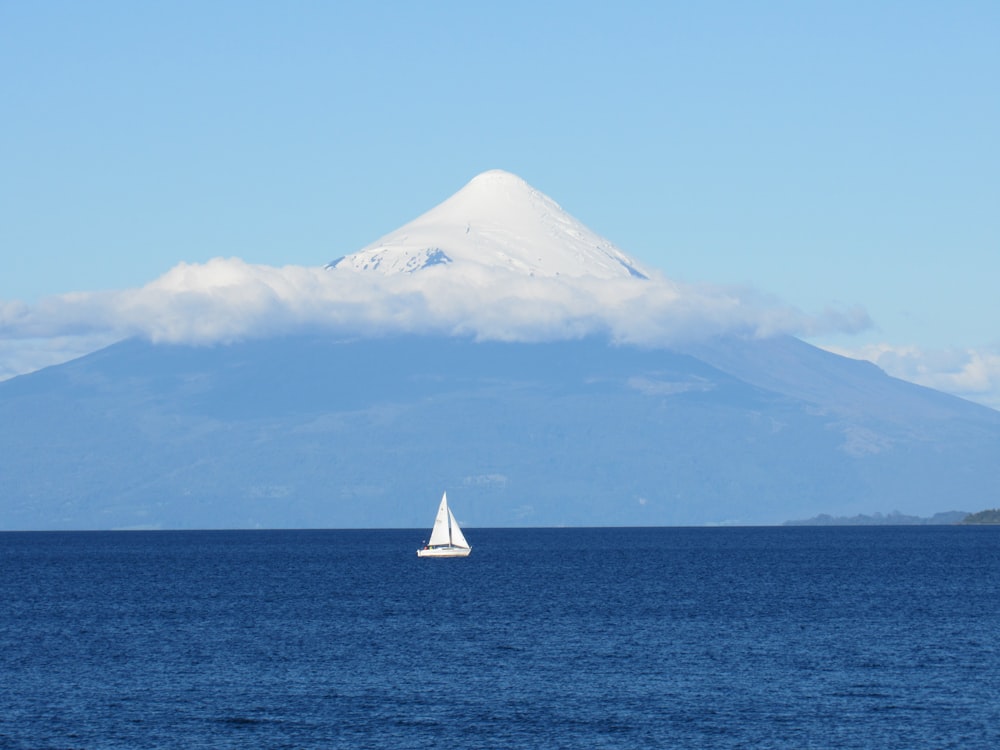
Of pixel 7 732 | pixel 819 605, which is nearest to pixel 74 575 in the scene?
pixel 819 605

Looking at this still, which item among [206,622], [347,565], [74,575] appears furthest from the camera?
[347,565]

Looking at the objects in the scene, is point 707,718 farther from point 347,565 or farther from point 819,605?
point 347,565

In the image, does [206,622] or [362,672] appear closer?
[362,672]

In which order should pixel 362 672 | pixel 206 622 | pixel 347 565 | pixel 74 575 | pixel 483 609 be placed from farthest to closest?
pixel 347 565 → pixel 74 575 → pixel 483 609 → pixel 206 622 → pixel 362 672

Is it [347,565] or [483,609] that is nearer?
[483,609]

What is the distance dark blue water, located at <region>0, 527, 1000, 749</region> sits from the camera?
62031 mm

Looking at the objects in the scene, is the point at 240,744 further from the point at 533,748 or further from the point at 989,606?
the point at 989,606

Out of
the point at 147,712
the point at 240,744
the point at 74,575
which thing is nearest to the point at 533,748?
the point at 240,744

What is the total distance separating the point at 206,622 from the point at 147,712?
36.0 m

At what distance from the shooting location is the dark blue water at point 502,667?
6203 cm

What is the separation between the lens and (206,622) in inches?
3999

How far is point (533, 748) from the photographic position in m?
58.9

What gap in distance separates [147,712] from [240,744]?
7896 mm

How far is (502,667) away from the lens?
78.6 m
